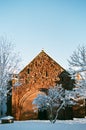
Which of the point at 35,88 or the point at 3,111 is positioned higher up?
the point at 35,88

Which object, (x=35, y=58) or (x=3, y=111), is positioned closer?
(x=35, y=58)

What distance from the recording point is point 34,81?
43.5m

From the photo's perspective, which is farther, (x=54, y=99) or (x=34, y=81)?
(x=34, y=81)

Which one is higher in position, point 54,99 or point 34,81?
point 34,81

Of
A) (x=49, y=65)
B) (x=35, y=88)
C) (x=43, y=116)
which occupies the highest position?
(x=49, y=65)

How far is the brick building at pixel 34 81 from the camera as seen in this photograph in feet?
139

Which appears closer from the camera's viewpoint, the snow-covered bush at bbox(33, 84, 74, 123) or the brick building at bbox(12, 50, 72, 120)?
the snow-covered bush at bbox(33, 84, 74, 123)

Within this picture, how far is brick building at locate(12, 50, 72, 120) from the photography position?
42375 millimetres

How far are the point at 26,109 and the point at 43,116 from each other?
283 cm

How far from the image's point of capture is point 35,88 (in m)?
43.2

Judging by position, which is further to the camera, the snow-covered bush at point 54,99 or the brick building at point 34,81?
the brick building at point 34,81

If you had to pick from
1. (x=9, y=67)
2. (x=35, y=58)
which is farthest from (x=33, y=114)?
(x=9, y=67)

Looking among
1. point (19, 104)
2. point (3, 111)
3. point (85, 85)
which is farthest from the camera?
point (3, 111)

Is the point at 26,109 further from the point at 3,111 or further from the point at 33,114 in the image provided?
the point at 3,111
